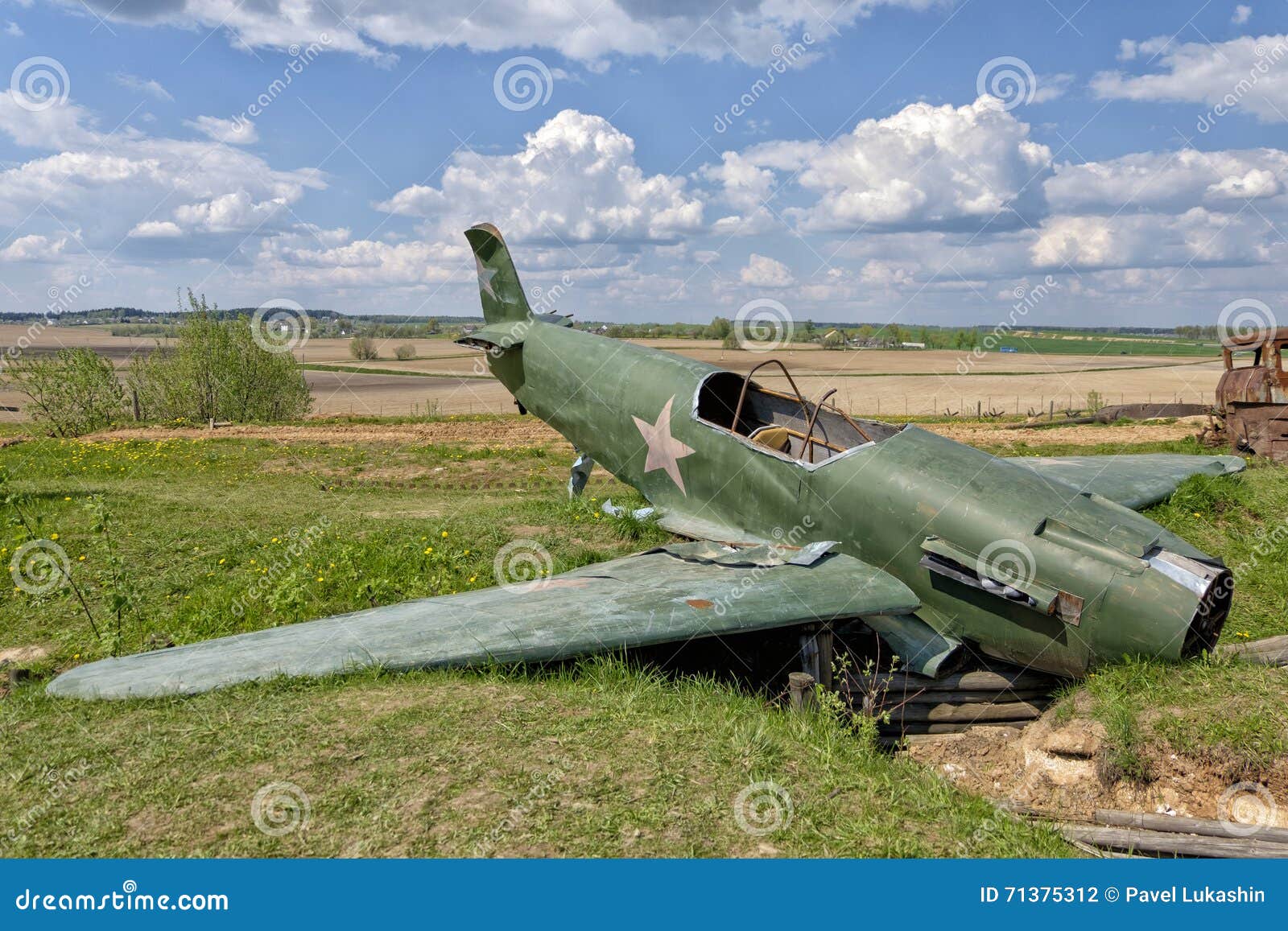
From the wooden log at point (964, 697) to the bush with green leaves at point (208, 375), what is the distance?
27924mm

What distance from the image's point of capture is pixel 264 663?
5.30m

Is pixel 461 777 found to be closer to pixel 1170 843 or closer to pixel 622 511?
pixel 1170 843

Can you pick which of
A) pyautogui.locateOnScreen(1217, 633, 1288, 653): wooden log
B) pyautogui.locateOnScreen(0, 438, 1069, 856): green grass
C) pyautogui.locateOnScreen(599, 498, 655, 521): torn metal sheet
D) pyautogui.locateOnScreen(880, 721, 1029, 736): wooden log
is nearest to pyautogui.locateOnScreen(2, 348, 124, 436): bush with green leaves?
pyautogui.locateOnScreen(0, 438, 1069, 856): green grass

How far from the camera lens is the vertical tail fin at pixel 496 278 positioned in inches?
447

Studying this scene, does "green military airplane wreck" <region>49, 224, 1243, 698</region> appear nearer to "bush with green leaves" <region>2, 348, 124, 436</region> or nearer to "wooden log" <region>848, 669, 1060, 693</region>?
"wooden log" <region>848, 669, 1060, 693</region>

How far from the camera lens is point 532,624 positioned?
5.64 meters

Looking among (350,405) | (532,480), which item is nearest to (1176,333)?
(350,405)

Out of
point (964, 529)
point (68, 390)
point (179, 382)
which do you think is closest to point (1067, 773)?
point (964, 529)

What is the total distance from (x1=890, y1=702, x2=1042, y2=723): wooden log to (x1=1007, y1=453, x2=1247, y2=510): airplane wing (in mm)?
3792

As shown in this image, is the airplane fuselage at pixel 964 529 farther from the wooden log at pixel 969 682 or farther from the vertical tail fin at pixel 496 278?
the vertical tail fin at pixel 496 278

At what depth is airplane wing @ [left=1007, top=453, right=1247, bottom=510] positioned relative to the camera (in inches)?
394

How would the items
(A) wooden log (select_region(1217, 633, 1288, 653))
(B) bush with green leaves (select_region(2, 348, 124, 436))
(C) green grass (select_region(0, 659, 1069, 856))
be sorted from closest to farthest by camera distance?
(C) green grass (select_region(0, 659, 1069, 856)) → (A) wooden log (select_region(1217, 633, 1288, 653)) → (B) bush with green leaves (select_region(2, 348, 124, 436))

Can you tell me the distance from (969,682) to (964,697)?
16cm

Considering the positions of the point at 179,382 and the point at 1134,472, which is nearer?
the point at 1134,472
